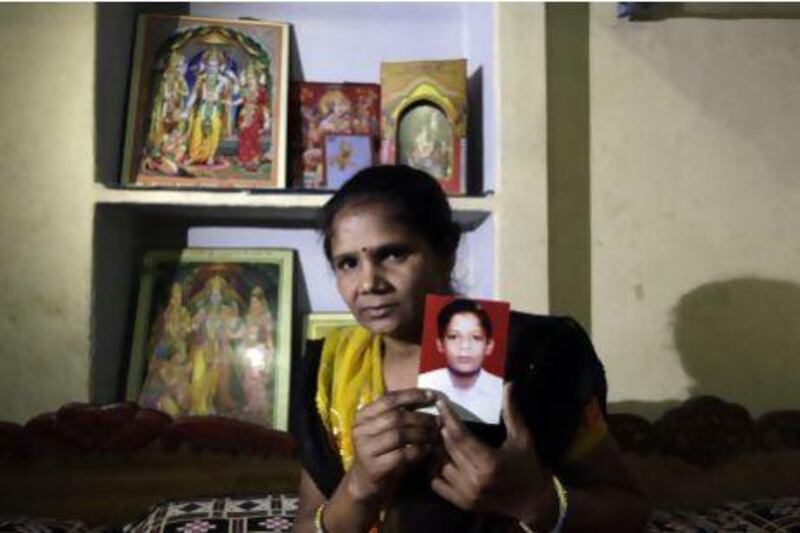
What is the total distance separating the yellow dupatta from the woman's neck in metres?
0.01

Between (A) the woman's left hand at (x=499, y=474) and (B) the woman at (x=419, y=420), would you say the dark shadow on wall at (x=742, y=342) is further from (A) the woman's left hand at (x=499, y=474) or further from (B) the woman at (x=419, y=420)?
(A) the woman's left hand at (x=499, y=474)

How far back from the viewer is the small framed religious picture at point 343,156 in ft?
5.34

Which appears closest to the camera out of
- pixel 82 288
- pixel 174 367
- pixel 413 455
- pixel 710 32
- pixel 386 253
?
pixel 413 455

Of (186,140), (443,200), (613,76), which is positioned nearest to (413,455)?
(443,200)

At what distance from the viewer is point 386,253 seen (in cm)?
88

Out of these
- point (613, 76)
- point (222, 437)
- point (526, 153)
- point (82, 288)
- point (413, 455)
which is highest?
point (613, 76)

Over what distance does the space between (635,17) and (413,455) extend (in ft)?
4.30

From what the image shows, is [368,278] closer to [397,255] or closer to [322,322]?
[397,255]

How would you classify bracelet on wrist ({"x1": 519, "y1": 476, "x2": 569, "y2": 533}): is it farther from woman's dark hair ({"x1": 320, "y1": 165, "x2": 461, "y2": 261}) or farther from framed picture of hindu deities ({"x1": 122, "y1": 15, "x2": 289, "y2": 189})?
framed picture of hindu deities ({"x1": 122, "y1": 15, "x2": 289, "y2": 189})

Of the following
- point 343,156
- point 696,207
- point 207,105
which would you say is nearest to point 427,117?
point 343,156

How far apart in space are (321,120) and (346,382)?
2.88 ft

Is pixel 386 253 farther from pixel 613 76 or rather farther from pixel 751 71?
pixel 751 71

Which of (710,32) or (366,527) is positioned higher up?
(710,32)

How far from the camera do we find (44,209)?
1445mm
